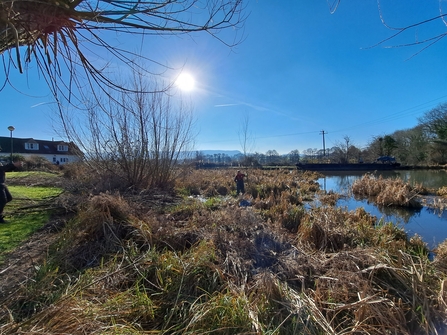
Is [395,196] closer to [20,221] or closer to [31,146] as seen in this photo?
[20,221]

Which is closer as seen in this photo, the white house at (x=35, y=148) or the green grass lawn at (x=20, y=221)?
the green grass lawn at (x=20, y=221)

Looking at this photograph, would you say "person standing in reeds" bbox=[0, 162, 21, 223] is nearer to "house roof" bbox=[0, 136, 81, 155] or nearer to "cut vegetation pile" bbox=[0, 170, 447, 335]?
"cut vegetation pile" bbox=[0, 170, 447, 335]

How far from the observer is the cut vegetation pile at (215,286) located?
1.85 metres

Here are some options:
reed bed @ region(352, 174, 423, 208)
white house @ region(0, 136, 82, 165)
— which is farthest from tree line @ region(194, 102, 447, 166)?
white house @ region(0, 136, 82, 165)

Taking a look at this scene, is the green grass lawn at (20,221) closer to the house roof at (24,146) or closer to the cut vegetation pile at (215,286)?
the cut vegetation pile at (215,286)

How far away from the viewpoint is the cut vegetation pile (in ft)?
6.07

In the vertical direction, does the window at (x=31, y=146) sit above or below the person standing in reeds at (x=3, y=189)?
above

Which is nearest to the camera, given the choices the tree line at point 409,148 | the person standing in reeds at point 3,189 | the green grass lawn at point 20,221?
the green grass lawn at point 20,221

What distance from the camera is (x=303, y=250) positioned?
3451 mm

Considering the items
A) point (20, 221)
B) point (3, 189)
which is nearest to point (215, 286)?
point (20, 221)

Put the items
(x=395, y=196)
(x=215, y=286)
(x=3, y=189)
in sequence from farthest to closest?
1. (x=395, y=196)
2. (x=3, y=189)
3. (x=215, y=286)

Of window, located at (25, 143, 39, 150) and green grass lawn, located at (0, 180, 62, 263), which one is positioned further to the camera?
window, located at (25, 143, 39, 150)

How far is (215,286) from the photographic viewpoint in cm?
247

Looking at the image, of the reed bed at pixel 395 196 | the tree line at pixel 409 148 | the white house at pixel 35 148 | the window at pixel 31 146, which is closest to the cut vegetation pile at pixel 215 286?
the reed bed at pixel 395 196
